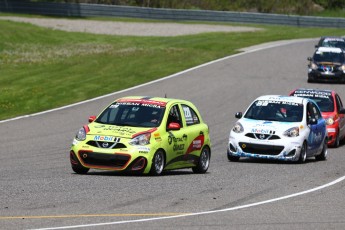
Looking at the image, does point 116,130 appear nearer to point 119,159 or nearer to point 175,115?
point 119,159

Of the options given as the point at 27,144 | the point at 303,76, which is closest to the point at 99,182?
the point at 27,144

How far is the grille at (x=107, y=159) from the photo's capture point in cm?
1706

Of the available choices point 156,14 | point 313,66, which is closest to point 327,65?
point 313,66

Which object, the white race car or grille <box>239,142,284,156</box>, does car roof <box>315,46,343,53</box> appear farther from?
grille <box>239,142,284,156</box>

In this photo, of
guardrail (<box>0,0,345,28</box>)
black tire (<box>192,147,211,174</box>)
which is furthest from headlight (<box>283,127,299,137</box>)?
guardrail (<box>0,0,345,28</box>)

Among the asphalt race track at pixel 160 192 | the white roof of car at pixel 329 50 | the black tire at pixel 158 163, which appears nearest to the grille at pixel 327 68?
the white roof of car at pixel 329 50

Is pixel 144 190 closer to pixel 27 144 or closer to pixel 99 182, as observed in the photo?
pixel 99 182

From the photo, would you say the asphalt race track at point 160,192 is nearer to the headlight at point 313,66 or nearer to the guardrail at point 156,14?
the headlight at point 313,66

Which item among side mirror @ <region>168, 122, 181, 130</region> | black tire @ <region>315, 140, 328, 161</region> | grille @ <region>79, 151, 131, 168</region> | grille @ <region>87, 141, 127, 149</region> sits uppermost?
side mirror @ <region>168, 122, 181, 130</region>

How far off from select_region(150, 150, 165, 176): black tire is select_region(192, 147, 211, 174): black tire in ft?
4.87

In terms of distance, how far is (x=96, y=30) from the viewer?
6456 centimetres

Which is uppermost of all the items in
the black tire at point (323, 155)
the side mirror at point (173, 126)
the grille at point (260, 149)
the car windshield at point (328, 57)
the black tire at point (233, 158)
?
the side mirror at point (173, 126)

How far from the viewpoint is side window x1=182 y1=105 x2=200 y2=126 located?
18969mm

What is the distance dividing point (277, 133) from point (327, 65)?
23.3 meters
